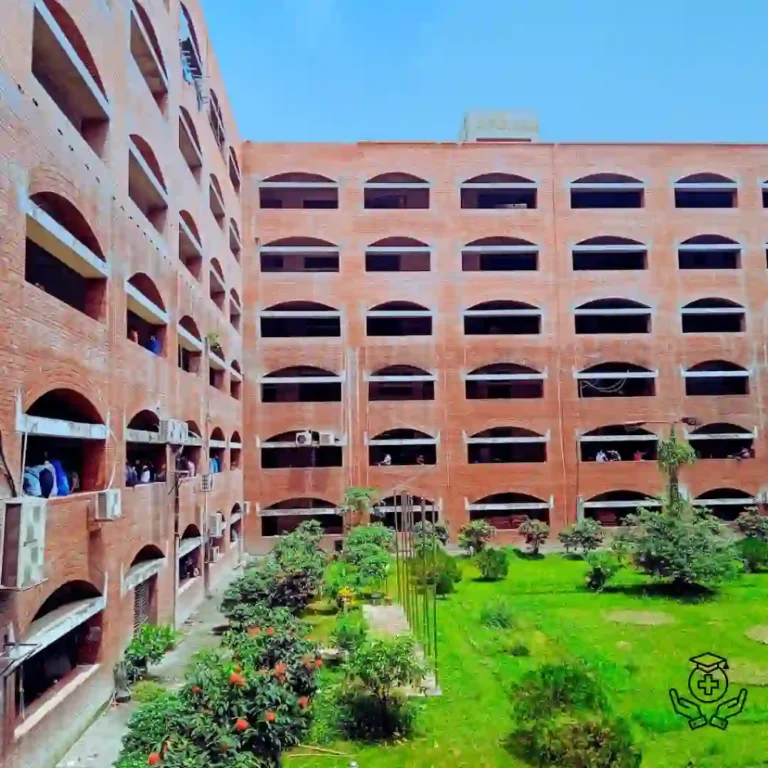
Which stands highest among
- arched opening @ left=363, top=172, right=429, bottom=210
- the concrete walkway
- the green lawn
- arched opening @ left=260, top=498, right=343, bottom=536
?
arched opening @ left=363, top=172, right=429, bottom=210

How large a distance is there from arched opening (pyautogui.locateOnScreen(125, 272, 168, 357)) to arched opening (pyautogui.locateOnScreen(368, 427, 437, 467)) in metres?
12.7

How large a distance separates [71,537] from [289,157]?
20.9m

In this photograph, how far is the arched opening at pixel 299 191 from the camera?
90.3ft

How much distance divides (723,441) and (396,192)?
1499cm

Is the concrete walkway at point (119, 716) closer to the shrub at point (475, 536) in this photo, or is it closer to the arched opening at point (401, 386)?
the shrub at point (475, 536)

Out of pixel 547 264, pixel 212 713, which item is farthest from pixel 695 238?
pixel 212 713

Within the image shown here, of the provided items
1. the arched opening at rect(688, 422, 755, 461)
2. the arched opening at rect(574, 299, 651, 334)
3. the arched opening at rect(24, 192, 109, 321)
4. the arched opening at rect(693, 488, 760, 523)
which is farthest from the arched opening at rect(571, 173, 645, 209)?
the arched opening at rect(24, 192, 109, 321)

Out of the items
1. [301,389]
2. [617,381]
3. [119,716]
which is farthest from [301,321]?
[119,716]

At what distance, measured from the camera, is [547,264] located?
1093 inches

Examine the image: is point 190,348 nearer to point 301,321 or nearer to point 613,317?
point 301,321

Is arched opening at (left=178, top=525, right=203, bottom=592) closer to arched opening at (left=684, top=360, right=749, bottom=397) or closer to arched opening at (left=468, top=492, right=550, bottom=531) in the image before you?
arched opening at (left=468, top=492, right=550, bottom=531)

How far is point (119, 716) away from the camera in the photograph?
9.98 meters

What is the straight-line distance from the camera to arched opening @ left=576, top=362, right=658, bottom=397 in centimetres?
2736

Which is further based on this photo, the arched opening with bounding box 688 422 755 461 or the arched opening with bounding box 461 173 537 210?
the arched opening with bounding box 461 173 537 210
